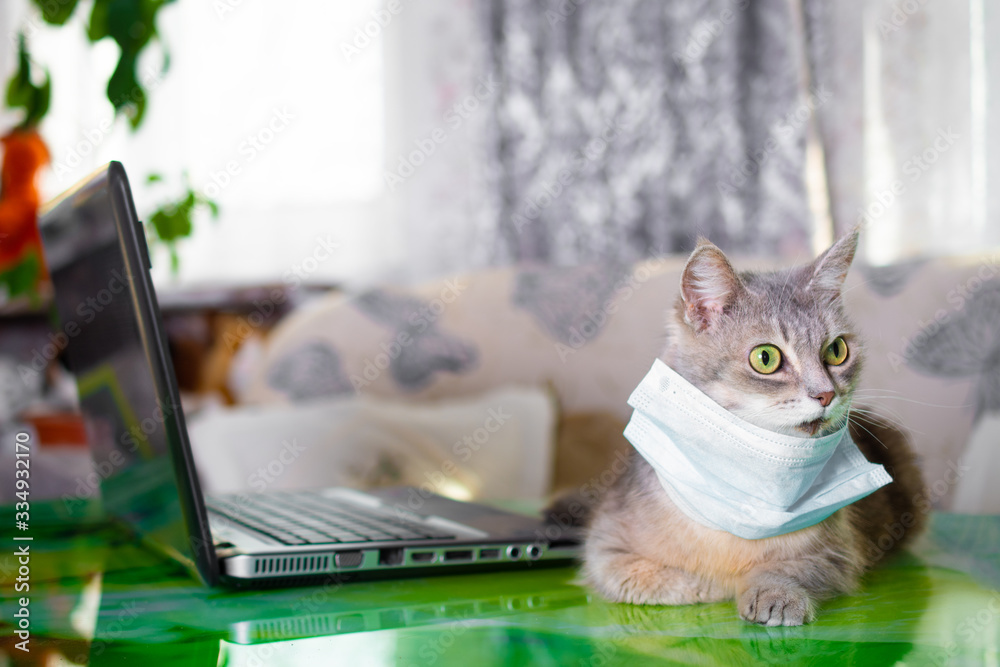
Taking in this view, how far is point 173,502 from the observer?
0.76 m

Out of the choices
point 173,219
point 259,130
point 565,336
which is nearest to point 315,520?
point 565,336

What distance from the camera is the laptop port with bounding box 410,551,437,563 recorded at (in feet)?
2.54

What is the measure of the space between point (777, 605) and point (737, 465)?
0.38ft

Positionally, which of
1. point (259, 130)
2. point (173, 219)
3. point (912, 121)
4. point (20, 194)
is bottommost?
point (173, 219)

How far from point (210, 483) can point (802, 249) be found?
2.31 metres

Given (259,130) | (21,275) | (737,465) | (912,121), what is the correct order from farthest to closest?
(259,130) → (912,121) → (21,275) → (737,465)

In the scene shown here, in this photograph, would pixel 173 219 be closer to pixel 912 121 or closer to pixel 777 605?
pixel 777 605

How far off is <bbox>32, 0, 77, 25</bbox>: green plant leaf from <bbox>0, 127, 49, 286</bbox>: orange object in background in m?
0.87

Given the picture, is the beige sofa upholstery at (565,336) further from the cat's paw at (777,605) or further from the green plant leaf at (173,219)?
the cat's paw at (777,605)

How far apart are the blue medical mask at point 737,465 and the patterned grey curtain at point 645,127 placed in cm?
244

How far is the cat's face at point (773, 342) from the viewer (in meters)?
0.63

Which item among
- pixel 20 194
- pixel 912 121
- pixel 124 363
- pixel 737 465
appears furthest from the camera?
pixel 912 121

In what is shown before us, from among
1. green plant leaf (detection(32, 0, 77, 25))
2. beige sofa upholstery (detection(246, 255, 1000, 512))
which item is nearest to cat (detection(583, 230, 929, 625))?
beige sofa upholstery (detection(246, 255, 1000, 512))

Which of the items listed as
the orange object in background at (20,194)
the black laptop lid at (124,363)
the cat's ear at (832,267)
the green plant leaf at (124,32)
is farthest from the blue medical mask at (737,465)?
the orange object in background at (20,194)
